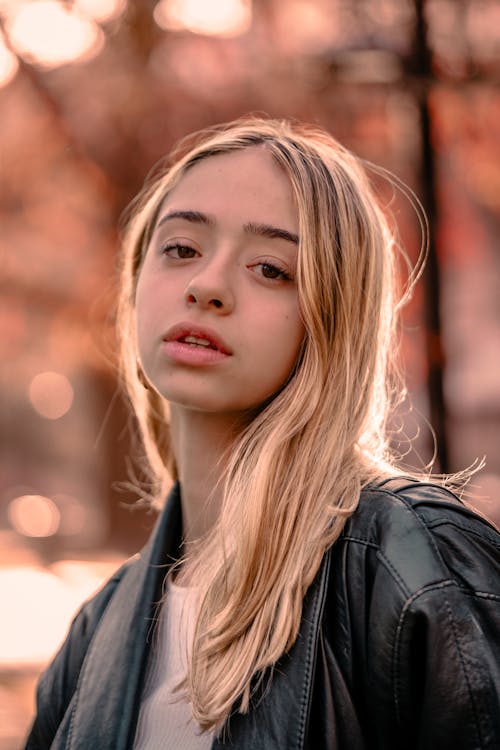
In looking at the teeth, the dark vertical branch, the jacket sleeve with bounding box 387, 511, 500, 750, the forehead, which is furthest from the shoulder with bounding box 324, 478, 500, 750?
the dark vertical branch

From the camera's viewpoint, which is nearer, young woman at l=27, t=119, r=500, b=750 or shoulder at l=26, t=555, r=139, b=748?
young woman at l=27, t=119, r=500, b=750

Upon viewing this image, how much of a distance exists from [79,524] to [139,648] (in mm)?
17419

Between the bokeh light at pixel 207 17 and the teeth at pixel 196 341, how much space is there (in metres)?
5.89

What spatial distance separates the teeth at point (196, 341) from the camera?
188 centimetres

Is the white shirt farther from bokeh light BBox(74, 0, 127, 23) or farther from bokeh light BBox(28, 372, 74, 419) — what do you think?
bokeh light BBox(28, 372, 74, 419)

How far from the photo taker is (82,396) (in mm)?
29672

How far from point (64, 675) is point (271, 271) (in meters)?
1.16

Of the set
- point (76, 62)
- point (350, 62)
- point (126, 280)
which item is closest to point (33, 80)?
point (76, 62)

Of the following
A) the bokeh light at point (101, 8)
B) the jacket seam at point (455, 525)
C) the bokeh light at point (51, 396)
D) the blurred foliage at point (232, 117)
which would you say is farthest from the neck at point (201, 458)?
the bokeh light at point (51, 396)

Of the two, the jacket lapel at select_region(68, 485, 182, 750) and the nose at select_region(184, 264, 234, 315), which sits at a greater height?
the nose at select_region(184, 264, 234, 315)

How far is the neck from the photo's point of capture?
2.02 metres

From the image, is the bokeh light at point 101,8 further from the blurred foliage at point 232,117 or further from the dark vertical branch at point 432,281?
the dark vertical branch at point 432,281

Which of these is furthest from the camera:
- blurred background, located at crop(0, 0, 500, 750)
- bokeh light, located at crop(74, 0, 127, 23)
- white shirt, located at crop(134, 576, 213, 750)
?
bokeh light, located at crop(74, 0, 127, 23)

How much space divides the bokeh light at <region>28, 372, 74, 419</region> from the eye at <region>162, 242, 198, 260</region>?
30103 millimetres
